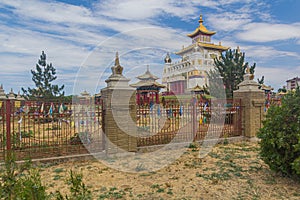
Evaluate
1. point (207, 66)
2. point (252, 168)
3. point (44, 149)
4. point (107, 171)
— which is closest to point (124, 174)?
point (107, 171)

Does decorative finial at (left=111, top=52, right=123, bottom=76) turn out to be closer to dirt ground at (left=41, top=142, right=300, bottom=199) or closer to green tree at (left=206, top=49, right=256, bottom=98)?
dirt ground at (left=41, top=142, right=300, bottom=199)

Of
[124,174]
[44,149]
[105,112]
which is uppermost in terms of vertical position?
[105,112]

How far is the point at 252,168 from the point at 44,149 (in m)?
5.22

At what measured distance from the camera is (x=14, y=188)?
2102 mm

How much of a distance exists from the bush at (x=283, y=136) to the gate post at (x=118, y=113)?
336 centimetres

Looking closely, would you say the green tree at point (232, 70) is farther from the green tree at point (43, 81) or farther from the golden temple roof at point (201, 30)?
the golden temple roof at point (201, 30)

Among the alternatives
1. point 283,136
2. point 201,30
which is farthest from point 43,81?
point 201,30

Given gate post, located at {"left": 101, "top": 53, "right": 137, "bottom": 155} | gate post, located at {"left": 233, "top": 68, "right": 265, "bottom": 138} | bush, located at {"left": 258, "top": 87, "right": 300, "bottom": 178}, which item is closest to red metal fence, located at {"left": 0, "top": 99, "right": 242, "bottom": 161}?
gate post, located at {"left": 233, "top": 68, "right": 265, "bottom": 138}

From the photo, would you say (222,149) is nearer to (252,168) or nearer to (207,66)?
(252,168)

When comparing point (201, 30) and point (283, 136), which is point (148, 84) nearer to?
point (283, 136)

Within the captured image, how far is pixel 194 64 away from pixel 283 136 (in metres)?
32.5

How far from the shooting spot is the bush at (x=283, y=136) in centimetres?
407

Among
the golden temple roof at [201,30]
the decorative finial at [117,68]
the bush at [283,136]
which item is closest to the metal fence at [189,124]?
the decorative finial at [117,68]

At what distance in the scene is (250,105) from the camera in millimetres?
8211
